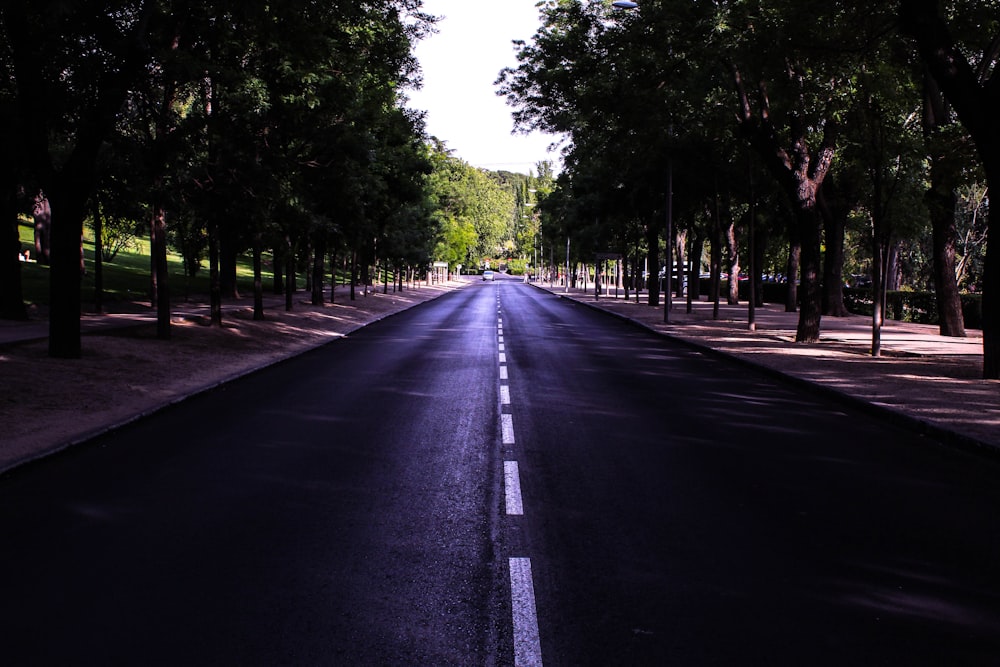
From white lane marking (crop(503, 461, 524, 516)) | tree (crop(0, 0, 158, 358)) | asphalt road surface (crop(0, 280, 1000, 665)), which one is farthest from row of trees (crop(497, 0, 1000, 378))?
tree (crop(0, 0, 158, 358))

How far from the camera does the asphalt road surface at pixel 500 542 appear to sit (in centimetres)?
388

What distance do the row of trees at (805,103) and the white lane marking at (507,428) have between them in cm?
893

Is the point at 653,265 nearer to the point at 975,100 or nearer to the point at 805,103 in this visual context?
the point at 805,103

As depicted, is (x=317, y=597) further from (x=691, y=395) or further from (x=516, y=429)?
(x=691, y=395)

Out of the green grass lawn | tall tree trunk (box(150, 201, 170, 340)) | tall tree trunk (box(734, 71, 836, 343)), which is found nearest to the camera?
tall tree trunk (box(150, 201, 170, 340))

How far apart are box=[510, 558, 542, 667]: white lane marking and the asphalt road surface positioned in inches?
0.8

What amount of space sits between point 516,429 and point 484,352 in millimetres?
9500

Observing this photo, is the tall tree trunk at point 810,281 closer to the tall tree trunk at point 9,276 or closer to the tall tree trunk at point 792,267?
the tall tree trunk at point 792,267

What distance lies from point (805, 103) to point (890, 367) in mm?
7631

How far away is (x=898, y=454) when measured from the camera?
8406 millimetres

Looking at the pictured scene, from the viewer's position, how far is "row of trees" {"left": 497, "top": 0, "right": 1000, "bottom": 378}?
15.1 meters

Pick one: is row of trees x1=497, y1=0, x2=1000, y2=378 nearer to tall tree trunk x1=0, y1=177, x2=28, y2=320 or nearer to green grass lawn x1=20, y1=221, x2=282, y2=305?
tall tree trunk x1=0, y1=177, x2=28, y2=320

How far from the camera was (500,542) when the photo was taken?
5332 millimetres

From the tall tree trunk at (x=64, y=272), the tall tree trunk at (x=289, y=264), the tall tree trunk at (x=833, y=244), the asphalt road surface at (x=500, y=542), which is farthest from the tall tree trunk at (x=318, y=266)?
the asphalt road surface at (x=500, y=542)
